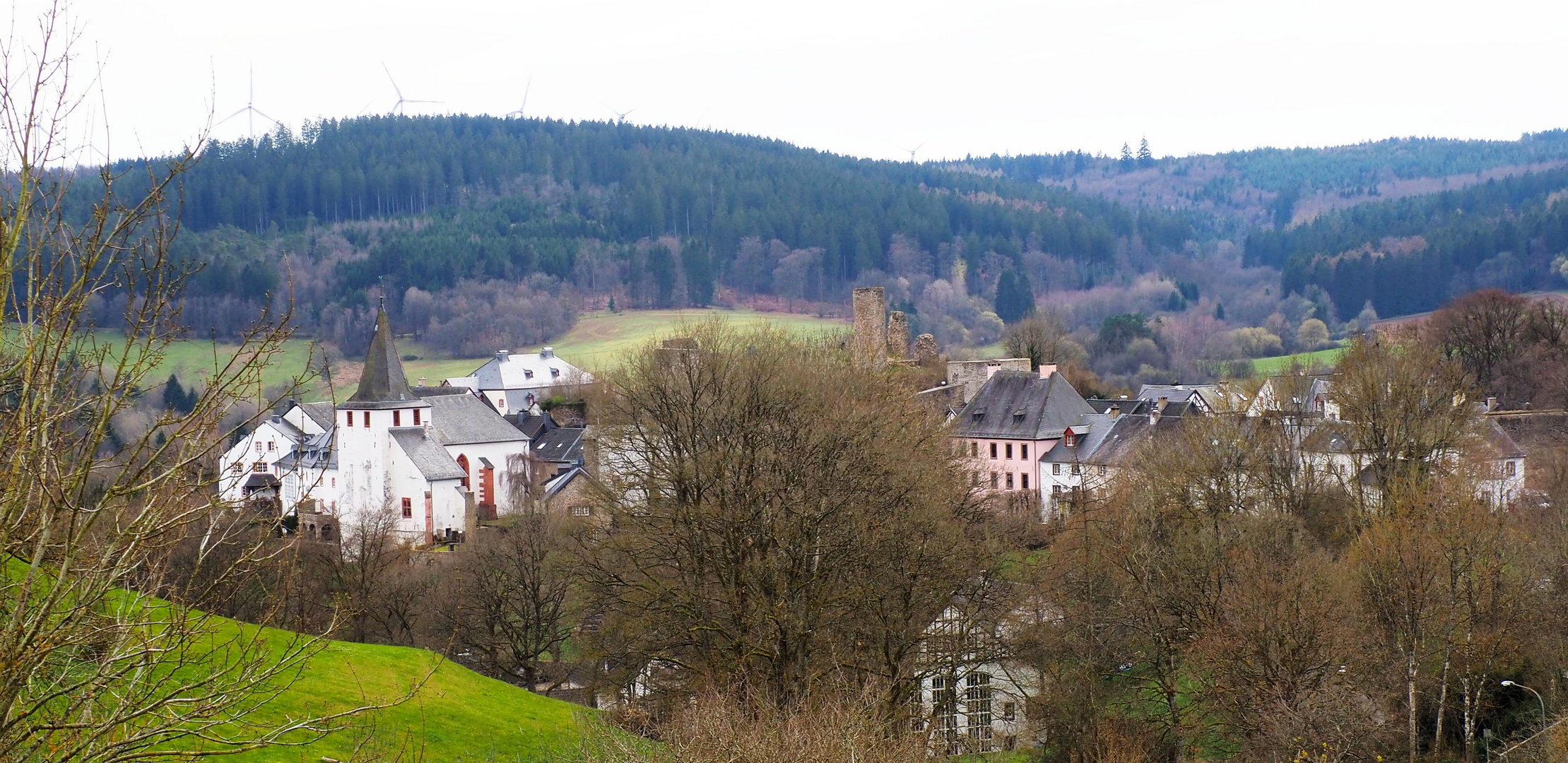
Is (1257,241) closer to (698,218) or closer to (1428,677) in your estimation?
(698,218)

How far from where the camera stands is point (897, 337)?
78062 mm

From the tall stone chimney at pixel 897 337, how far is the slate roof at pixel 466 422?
2081 cm

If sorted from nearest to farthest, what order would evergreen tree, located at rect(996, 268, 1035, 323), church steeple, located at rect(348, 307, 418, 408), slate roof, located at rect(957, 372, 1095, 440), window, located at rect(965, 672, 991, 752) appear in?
window, located at rect(965, 672, 991, 752)
slate roof, located at rect(957, 372, 1095, 440)
church steeple, located at rect(348, 307, 418, 408)
evergreen tree, located at rect(996, 268, 1035, 323)

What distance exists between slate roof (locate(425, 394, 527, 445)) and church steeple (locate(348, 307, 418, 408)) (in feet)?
12.6

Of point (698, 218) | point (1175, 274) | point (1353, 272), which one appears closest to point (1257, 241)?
point (1175, 274)

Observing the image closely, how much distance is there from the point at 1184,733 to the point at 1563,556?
1062 cm

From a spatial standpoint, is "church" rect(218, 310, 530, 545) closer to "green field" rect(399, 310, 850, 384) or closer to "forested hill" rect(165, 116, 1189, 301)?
"green field" rect(399, 310, 850, 384)

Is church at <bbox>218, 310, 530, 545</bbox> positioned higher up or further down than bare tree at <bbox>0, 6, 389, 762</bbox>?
further down

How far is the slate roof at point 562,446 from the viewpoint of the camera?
69.9m

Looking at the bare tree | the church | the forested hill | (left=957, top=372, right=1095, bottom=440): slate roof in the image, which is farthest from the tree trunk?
the forested hill

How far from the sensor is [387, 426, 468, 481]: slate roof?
61156mm

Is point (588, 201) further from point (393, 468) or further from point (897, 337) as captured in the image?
point (393, 468)

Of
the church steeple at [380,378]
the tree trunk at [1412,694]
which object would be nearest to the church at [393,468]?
the church steeple at [380,378]

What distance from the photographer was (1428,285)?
436 feet
